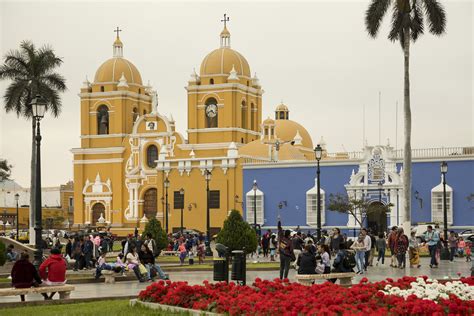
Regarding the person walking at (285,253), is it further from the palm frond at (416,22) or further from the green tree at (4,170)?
the green tree at (4,170)

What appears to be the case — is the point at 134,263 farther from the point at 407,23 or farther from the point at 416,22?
the point at 416,22

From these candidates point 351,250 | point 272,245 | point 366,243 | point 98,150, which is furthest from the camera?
point 98,150

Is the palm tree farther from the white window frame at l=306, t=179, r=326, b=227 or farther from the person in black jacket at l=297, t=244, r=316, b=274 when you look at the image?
the person in black jacket at l=297, t=244, r=316, b=274

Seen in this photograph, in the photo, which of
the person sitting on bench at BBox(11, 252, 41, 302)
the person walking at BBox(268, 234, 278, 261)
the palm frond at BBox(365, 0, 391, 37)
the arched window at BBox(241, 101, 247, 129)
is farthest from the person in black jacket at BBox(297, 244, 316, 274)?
the arched window at BBox(241, 101, 247, 129)

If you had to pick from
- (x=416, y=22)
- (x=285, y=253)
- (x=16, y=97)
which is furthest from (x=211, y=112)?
(x=285, y=253)

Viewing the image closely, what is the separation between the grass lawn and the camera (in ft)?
45.6

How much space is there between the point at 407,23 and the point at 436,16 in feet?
3.77

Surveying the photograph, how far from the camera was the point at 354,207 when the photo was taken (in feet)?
176

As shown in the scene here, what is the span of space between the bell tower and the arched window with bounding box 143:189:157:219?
4.80m

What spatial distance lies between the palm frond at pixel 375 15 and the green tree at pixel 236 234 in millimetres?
8837

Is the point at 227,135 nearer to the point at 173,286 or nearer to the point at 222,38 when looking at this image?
the point at 222,38

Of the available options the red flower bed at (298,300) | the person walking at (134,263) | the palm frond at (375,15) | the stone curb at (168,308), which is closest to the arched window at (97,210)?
the palm frond at (375,15)

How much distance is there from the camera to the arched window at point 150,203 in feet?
234

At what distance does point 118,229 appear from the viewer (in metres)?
70.7
